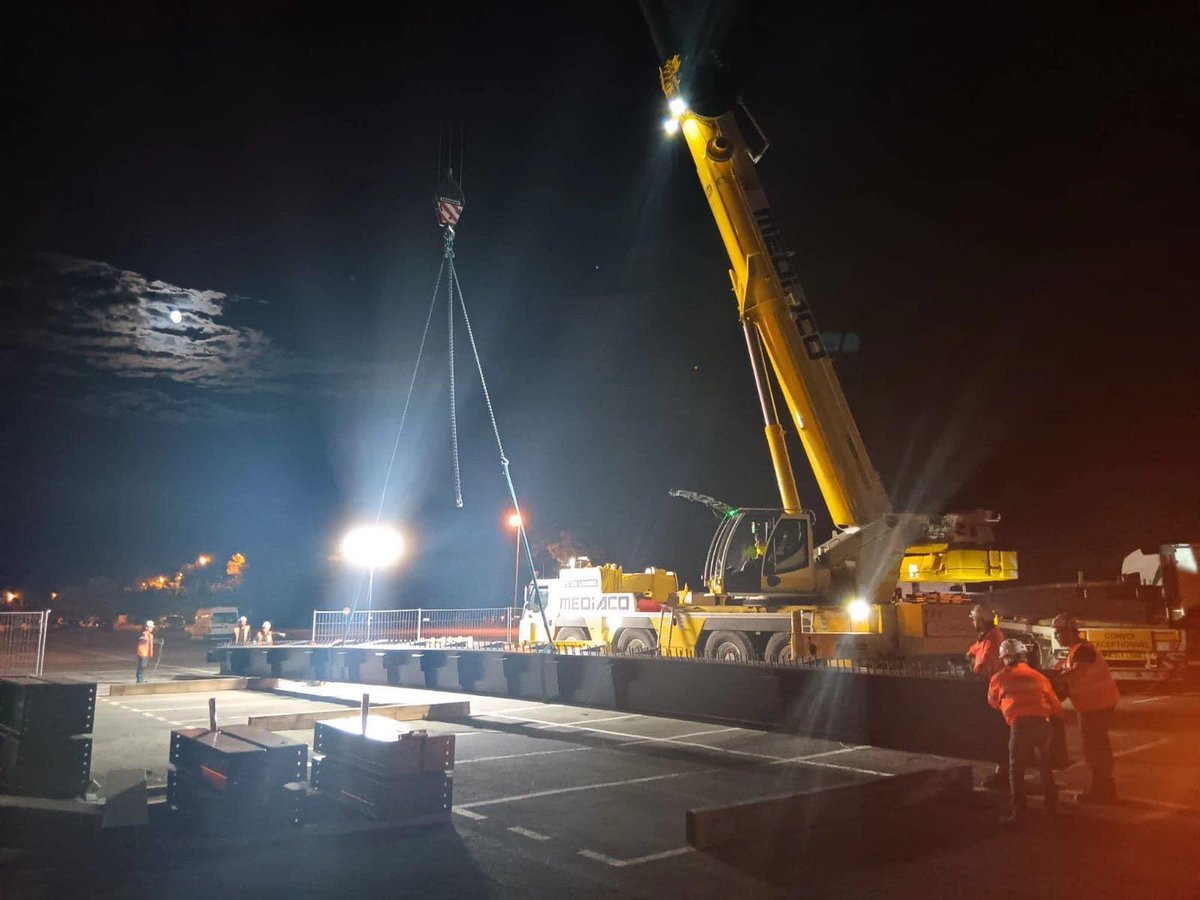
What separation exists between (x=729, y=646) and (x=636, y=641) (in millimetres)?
3339

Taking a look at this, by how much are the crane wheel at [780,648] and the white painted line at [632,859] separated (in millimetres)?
10106

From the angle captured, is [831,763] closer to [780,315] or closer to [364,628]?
[780,315]

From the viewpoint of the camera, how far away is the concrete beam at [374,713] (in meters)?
11.9

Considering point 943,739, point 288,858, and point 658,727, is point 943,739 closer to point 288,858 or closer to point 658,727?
point 658,727

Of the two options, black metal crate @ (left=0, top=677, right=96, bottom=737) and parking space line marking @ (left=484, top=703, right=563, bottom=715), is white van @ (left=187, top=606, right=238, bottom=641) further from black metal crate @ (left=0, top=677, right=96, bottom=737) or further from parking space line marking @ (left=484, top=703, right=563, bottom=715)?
black metal crate @ (left=0, top=677, right=96, bottom=737)

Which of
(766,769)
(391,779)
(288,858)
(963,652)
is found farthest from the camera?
(963,652)

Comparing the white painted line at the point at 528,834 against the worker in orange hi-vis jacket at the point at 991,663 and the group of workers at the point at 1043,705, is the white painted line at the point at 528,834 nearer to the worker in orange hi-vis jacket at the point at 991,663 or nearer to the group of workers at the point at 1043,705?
the group of workers at the point at 1043,705

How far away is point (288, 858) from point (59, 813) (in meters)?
2.00

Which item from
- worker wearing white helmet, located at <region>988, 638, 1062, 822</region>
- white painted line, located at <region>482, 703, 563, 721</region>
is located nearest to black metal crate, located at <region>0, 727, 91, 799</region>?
white painted line, located at <region>482, 703, 563, 721</region>

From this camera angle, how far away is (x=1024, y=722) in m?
7.46

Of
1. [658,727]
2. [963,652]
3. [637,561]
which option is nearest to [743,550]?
[963,652]

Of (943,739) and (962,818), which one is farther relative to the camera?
(943,739)

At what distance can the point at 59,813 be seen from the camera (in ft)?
21.3

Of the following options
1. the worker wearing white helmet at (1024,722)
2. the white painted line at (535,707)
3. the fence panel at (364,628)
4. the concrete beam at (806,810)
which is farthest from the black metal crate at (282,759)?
the fence panel at (364,628)
